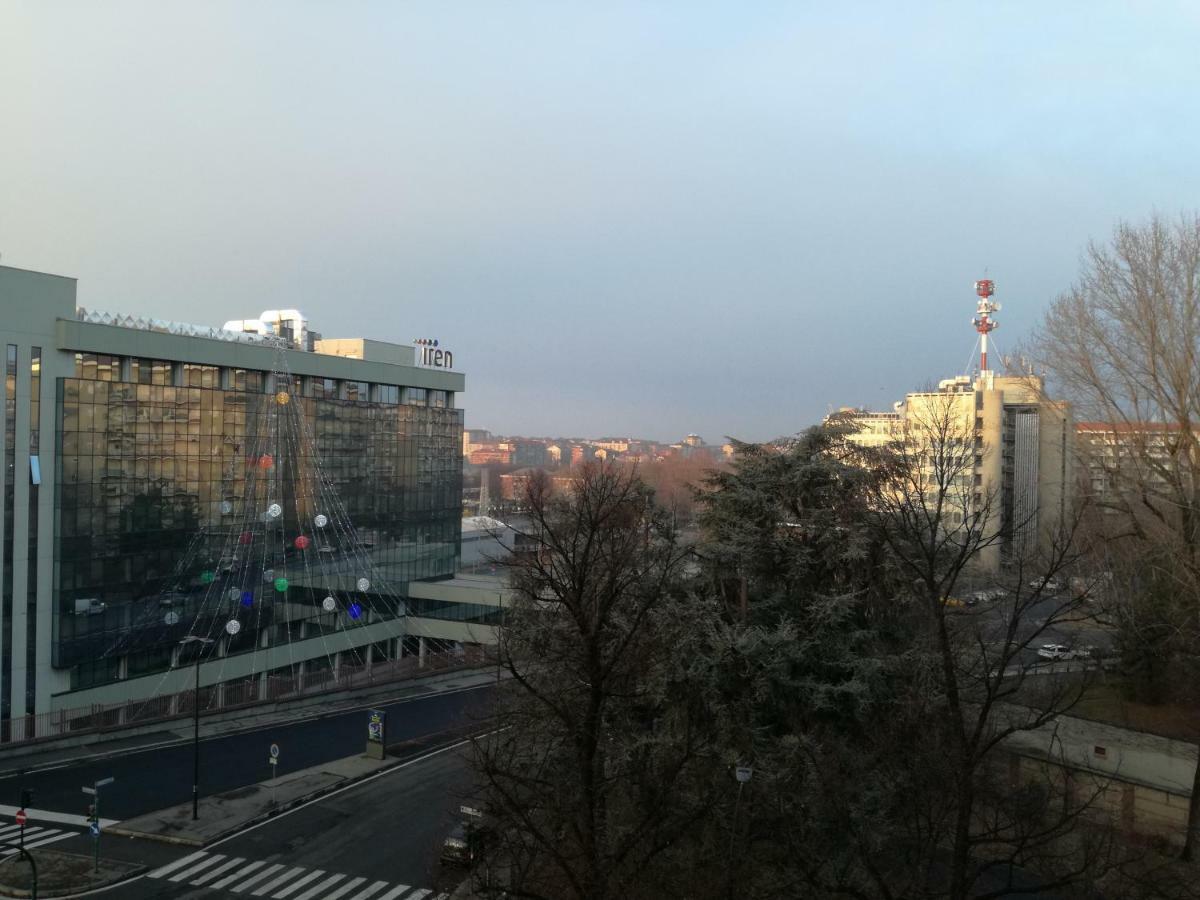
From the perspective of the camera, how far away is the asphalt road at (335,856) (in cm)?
1509

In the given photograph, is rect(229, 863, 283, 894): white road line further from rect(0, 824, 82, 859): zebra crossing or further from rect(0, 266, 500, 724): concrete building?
rect(0, 266, 500, 724): concrete building

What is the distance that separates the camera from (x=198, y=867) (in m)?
16.0

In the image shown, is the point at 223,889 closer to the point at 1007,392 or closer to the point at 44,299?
the point at 44,299

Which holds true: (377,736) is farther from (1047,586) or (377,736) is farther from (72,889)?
(1047,586)

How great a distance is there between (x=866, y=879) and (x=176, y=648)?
24079mm

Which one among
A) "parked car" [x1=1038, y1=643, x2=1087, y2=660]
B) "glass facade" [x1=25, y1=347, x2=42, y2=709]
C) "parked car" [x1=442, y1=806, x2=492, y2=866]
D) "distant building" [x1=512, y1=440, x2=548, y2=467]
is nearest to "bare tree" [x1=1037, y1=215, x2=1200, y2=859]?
"parked car" [x1=1038, y1=643, x2=1087, y2=660]

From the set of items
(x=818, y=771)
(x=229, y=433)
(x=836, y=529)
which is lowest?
(x=818, y=771)

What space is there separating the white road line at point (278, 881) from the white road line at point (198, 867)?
1511mm

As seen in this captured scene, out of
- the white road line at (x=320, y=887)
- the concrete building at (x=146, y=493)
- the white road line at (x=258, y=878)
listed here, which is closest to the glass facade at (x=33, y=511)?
the concrete building at (x=146, y=493)

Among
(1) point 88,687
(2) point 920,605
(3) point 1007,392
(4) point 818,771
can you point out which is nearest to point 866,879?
(4) point 818,771

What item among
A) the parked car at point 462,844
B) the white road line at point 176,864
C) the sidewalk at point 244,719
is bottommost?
the sidewalk at point 244,719

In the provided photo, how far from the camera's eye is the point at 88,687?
25609mm

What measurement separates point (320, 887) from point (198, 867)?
8.70ft

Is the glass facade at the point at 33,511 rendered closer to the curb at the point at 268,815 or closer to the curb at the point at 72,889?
the curb at the point at 268,815
